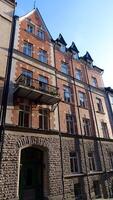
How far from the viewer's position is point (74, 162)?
54.0ft

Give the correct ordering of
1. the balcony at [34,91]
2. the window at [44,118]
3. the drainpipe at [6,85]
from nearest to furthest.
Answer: the drainpipe at [6,85] < the balcony at [34,91] < the window at [44,118]

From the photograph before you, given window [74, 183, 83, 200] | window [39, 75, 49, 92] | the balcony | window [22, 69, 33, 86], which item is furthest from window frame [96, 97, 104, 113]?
window [22, 69, 33, 86]

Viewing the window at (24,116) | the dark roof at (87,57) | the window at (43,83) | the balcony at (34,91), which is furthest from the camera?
the dark roof at (87,57)

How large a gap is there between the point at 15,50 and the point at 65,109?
7.98m

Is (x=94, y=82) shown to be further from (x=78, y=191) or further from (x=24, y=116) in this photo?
(x=78, y=191)

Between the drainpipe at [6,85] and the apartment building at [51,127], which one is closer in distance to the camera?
the drainpipe at [6,85]

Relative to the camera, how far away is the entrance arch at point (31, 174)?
13.1 meters

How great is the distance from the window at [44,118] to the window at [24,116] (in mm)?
1344

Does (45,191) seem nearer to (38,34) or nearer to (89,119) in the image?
(89,119)

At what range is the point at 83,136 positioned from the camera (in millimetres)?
18156

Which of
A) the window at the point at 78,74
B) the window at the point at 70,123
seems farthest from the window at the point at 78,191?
the window at the point at 78,74

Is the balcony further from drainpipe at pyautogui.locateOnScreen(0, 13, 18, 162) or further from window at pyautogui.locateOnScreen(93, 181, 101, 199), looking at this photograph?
window at pyautogui.locateOnScreen(93, 181, 101, 199)

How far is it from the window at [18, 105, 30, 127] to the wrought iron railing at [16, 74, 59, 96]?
201cm

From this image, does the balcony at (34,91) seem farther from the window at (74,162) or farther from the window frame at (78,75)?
the window frame at (78,75)
